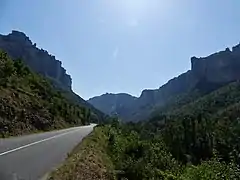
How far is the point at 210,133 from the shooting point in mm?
58875

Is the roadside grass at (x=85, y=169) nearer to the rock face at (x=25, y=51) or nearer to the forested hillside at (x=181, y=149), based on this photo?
the forested hillside at (x=181, y=149)

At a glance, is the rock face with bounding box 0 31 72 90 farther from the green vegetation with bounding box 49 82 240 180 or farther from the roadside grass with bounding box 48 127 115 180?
the roadside grass with bounding box 48 127 115 180

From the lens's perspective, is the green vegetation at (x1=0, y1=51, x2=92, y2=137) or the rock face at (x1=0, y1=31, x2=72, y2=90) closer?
the green vegetation at (x1=0, y1=51, x2=92, y2=137)

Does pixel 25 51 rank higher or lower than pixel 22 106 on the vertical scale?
higher

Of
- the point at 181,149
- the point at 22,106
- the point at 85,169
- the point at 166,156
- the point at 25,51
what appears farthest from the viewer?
the point at 25,51

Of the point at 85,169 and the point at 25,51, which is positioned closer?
the point at 85,169

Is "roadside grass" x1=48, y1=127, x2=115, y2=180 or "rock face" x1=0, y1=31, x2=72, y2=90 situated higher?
"rock face" x1=0, y1=31, x2=72, y2=90

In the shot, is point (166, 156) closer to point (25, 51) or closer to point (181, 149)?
point (181, 149)

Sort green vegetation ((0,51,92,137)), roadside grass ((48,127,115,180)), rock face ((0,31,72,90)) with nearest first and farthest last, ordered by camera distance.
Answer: roadside grass ((48,127,115,180)) → green vegetation ((0,51,92,137)) → rock face ((0,31,72,90))

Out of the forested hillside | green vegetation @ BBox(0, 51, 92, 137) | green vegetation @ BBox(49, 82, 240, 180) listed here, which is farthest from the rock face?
green vegetation @ BBox(49, 82, 240, 180)

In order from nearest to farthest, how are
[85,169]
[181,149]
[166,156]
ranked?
1. [85,169]
2. [166,156]
3. [181,149]

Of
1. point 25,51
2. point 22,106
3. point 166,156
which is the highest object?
point 25,51

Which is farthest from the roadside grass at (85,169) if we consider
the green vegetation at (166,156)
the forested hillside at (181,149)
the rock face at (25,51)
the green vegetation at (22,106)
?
the rock face at (25,51)

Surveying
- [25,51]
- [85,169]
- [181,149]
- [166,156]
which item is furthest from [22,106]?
[25,51]
